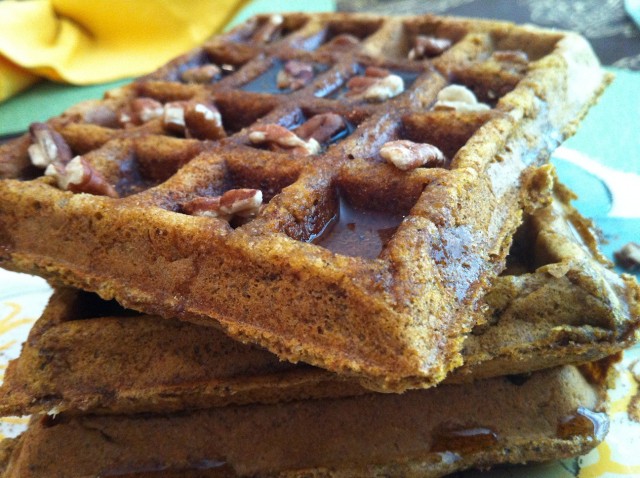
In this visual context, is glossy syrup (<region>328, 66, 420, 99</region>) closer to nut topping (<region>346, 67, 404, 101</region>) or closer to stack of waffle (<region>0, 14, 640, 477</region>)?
nut topping (<region>346, 67, 404, 101</region>)

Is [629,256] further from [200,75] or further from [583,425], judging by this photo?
[200,75]

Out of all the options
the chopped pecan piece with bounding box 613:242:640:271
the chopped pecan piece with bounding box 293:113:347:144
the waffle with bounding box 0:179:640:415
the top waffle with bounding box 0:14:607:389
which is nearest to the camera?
the top waffle with bounding box 0:14:607:389

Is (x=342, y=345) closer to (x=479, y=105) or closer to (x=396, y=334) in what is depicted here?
(x=396, y=334)

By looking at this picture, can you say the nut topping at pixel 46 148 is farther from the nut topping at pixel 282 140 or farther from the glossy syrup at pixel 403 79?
the glossy syrup at pixel 403 79

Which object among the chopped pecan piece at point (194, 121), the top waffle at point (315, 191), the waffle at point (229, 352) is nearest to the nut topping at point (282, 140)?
the top waffle at point (315, 191)

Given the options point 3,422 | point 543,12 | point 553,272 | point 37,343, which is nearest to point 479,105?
point 553,272

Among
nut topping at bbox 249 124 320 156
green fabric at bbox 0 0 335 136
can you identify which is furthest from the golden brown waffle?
green fabric at bbox 0 0 335 136

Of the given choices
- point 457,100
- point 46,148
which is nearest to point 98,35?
point 46,148
